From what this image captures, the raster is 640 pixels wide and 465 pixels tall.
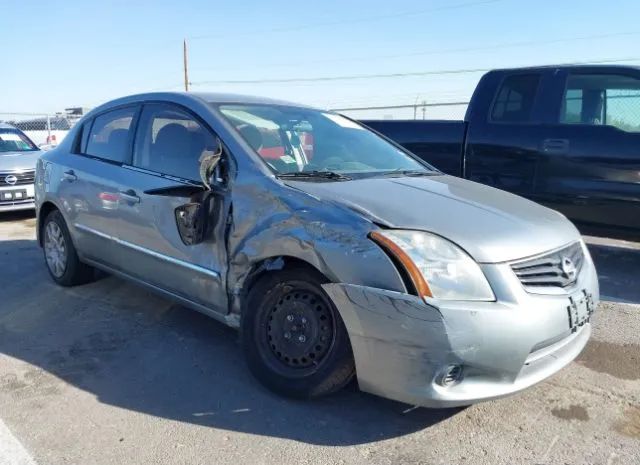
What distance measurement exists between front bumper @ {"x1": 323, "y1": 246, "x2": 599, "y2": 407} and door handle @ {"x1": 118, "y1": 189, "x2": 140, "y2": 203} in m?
1.84

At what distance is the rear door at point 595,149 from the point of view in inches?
204

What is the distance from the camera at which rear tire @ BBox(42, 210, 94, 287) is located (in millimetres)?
4926

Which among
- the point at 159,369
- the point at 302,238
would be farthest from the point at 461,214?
the point at 159,369

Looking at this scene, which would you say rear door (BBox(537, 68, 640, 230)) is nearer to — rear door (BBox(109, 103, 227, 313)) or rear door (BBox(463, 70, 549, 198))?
rear door (BBox(463, 70, 549, 198))

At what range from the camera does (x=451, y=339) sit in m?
2.49

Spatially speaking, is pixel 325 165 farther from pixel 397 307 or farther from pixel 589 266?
pixel 589 266

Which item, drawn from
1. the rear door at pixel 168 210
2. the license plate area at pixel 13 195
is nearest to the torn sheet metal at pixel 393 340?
the rear door at pixel 168 210

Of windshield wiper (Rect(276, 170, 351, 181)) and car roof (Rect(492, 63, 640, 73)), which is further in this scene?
car roof (Rect(492, 63, 640, 73))

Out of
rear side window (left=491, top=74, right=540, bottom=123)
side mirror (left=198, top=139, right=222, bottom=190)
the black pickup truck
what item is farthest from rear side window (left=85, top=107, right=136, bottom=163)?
rear side window (left=491, top=74, right=540, bottom=123)

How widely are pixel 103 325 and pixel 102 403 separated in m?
1.20

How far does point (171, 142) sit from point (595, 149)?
3.79 meters

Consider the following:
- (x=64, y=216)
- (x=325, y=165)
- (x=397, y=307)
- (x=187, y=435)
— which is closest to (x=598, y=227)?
(x=325, y=165)

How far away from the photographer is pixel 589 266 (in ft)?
10.4

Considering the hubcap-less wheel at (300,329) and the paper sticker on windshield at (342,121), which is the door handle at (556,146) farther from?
the hubcap-less wheel at (300,329)
